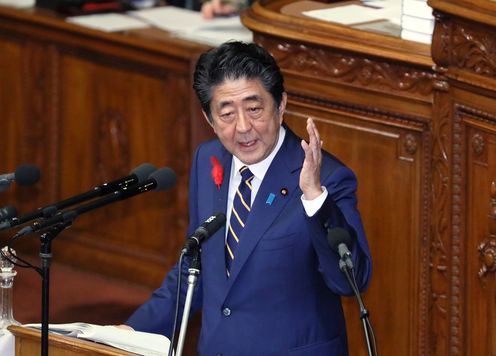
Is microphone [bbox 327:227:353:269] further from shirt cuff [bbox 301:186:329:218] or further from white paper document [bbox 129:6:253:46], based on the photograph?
white paper document [bbox 129:6:253:46]

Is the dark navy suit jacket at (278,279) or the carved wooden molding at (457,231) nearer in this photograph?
the dark navy suit jacket at (278,279)

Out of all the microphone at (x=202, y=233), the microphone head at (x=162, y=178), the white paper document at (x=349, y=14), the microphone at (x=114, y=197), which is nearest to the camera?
the microphone at (x=202, y=233)

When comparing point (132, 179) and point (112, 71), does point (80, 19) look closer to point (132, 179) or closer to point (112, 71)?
point (112, 71)

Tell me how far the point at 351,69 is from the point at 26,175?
1520 mm

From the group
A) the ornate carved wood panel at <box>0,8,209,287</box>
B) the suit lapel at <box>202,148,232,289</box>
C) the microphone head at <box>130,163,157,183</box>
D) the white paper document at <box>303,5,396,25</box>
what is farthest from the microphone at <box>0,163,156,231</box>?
the ornate carved wood panel at <box>0,8,209,287</box>

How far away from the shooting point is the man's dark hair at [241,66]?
4043 millimetres

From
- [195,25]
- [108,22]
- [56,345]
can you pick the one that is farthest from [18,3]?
[56,345]

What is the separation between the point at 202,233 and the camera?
3562mm

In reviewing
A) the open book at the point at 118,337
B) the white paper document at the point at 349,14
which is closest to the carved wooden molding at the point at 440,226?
the white paper document at the point at 349,14

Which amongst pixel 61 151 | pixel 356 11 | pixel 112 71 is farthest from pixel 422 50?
pixel 61 151

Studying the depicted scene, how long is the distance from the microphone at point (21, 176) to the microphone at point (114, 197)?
0.32 metres

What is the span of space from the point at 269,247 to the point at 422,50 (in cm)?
123

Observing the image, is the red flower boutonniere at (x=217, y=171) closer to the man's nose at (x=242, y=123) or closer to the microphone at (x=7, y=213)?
the man's nose at (x=242, y=123)

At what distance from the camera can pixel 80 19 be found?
23.7 feet
